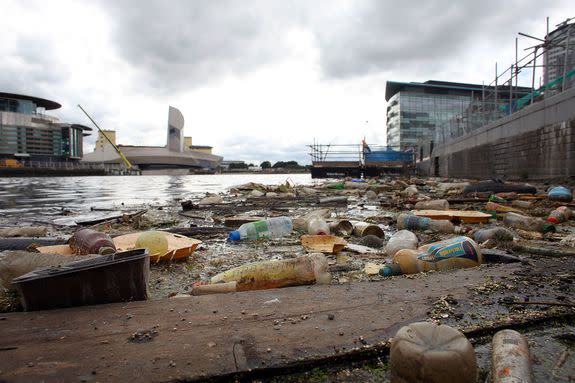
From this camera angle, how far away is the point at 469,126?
65.2ft

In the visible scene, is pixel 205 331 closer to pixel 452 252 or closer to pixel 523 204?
pixel 452 252

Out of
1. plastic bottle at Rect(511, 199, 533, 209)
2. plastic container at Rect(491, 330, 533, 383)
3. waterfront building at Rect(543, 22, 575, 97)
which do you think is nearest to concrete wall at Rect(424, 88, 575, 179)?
waterfront building at Rect(543, 22, 575, 97)

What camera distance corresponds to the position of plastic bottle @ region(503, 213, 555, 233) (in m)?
4.05

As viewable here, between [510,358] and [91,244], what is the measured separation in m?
2.57

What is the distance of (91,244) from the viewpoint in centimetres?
256

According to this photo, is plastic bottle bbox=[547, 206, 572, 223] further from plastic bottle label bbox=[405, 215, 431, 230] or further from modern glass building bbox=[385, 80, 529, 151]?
modern glass building bbox=[385, 80, 529, 151]

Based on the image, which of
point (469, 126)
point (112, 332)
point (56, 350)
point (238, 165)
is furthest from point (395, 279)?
point (238, 165)

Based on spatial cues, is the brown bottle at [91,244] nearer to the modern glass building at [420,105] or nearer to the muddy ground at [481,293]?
the muddy ground at [481,293]

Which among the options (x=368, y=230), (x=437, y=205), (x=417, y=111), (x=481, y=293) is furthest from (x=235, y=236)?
(x=417, y=111)

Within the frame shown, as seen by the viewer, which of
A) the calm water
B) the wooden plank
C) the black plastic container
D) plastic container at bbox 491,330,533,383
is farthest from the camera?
the calm water

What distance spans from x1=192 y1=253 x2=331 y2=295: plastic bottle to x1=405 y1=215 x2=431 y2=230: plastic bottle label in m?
2.68

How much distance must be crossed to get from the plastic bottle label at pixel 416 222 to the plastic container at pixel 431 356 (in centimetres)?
380

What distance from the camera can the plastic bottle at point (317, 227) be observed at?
4.24m

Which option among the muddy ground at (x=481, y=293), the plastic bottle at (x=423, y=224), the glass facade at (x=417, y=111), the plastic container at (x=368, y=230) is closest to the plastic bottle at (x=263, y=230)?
Result: the muddy ground at (x=481, y=293)
